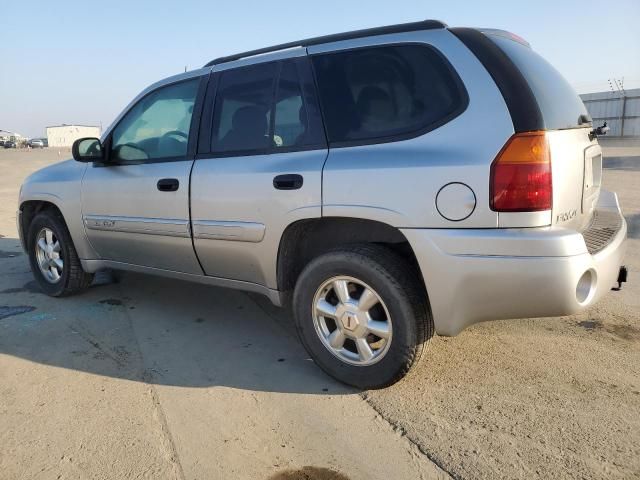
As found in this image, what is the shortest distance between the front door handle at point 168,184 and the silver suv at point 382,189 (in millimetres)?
15

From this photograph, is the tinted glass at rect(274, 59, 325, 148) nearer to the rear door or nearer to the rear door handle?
the rear door

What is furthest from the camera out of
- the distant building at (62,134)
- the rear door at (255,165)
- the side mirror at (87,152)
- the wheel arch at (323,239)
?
the distant building at (62,134)

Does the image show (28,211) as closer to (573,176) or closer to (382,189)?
(382,189)

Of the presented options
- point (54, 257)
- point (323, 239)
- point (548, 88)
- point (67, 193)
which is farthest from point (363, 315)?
point (54, 257)

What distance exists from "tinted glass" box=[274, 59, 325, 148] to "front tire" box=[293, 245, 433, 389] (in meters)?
0.73

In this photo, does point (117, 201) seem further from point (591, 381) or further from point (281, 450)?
point (591, 381)

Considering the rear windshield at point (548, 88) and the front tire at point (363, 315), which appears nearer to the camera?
the rear windshield at point (548, 88)

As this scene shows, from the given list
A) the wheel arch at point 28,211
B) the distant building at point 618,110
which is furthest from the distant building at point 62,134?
the wheel arch at point 28,211

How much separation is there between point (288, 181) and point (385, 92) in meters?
0.74

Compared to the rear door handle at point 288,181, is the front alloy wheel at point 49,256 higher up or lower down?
lower down

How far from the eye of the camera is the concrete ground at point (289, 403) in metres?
2.34

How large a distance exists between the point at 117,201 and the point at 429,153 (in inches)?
102

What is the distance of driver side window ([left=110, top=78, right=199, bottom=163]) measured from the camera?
150 inches

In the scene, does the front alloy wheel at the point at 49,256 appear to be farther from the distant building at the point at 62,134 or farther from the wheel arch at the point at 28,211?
the distant building at the point at 62,134
